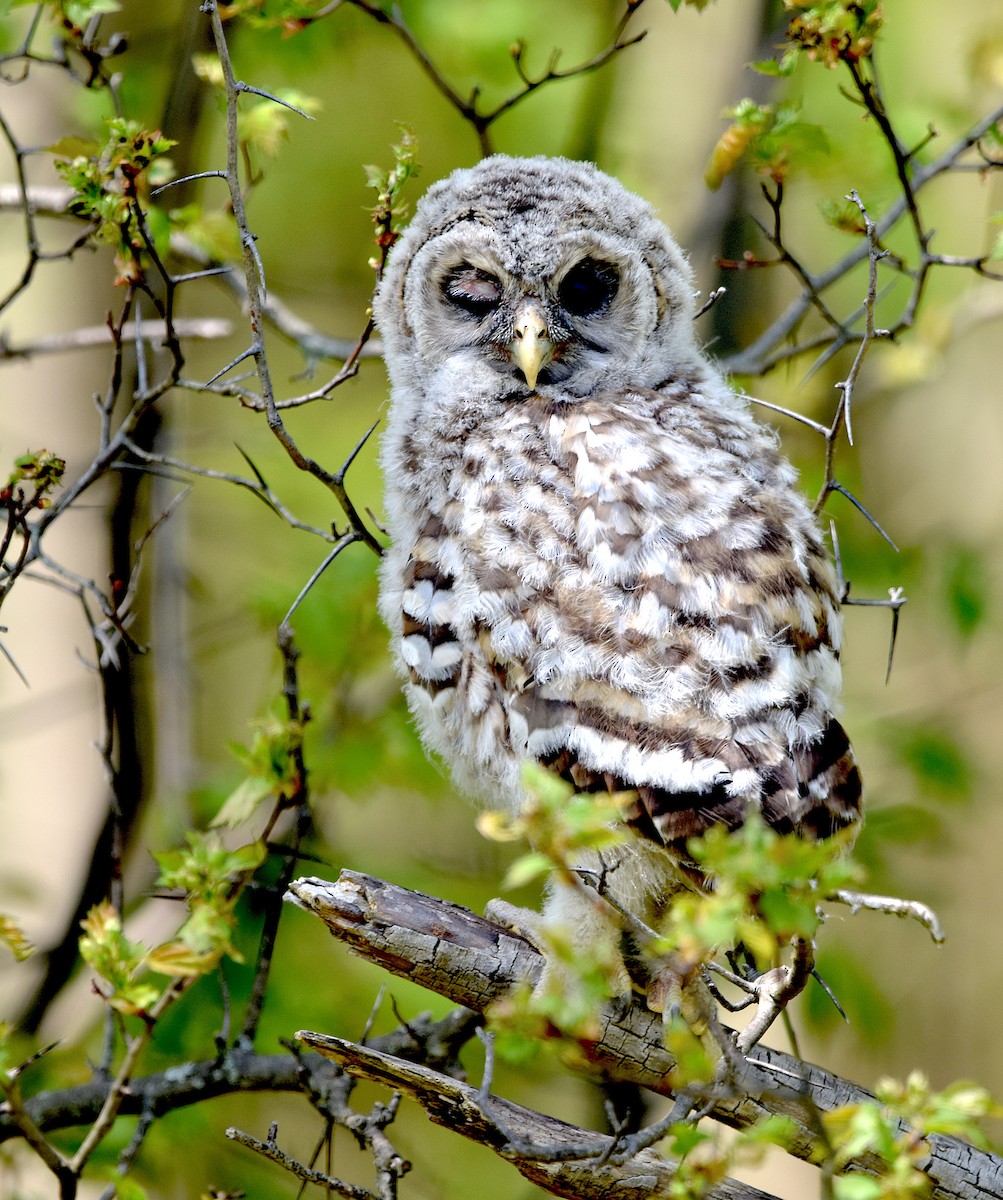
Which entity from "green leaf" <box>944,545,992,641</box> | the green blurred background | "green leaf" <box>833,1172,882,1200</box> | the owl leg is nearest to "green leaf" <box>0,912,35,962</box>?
the green blurred background

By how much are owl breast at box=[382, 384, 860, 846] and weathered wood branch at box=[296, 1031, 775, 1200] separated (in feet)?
1.83

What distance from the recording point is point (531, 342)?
106 inches

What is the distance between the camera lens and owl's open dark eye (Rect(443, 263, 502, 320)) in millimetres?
2891

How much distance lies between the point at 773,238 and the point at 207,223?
1452mm

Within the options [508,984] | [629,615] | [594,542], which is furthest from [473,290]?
[508,984]

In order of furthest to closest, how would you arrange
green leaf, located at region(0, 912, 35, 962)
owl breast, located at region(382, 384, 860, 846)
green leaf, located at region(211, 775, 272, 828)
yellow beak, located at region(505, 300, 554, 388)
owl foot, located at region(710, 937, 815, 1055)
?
yellow beak, located at region(505, 300, 554, 388), green leaf, located at region(211, 775, 272, 828), owl breast, located at region(382, 384, 860, 846), green leaf, located at region(0, 912, 35, 962), owl foot, located at region(710, 937, 815, 1055)

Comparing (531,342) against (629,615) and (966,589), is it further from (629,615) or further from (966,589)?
(966,589)

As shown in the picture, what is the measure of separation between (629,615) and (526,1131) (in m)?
0.94

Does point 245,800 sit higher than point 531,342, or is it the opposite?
point 531,342

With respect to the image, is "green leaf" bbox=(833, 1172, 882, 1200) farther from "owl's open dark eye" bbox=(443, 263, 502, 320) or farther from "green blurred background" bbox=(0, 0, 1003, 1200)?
"owl's open dark eye" bbox=(443, 263, 502, 320)

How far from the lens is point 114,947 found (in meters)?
1.72

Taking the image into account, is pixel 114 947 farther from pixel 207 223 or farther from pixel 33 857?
pixel 33 857

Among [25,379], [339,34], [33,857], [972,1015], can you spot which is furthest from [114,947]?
[972,1015]

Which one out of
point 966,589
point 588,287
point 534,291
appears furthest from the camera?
point 966,589
